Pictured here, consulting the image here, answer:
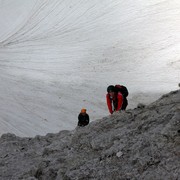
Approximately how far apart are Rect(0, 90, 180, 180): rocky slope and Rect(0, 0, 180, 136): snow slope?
5.80 m

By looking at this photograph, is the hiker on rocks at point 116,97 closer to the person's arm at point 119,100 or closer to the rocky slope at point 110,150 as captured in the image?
the person's arm at point 119,100

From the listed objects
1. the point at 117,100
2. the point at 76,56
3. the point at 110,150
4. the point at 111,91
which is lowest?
the point at 110,150

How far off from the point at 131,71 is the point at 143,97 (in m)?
1.43

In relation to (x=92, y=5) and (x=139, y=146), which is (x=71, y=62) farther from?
(x=139, y=146)

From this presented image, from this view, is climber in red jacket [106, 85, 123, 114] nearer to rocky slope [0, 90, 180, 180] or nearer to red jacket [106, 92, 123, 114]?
red jacket [106, 92, 123, 114]

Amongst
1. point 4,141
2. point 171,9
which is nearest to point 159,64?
point 171,9

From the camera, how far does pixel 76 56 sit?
482 inches

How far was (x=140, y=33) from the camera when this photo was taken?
12234mm

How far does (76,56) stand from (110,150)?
9.33m

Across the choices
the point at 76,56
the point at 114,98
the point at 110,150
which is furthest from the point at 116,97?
the point at 76,56

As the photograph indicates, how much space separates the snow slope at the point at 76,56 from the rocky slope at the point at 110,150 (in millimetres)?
5799

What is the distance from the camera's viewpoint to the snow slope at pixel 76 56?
1033 centimetres

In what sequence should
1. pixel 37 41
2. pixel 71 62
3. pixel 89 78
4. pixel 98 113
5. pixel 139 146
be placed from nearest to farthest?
pixel 139 146
pixel 98 113
pixel 89 78
pixel 71 62
pixel 37 41

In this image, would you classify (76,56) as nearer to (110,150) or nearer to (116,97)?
(116,97)
